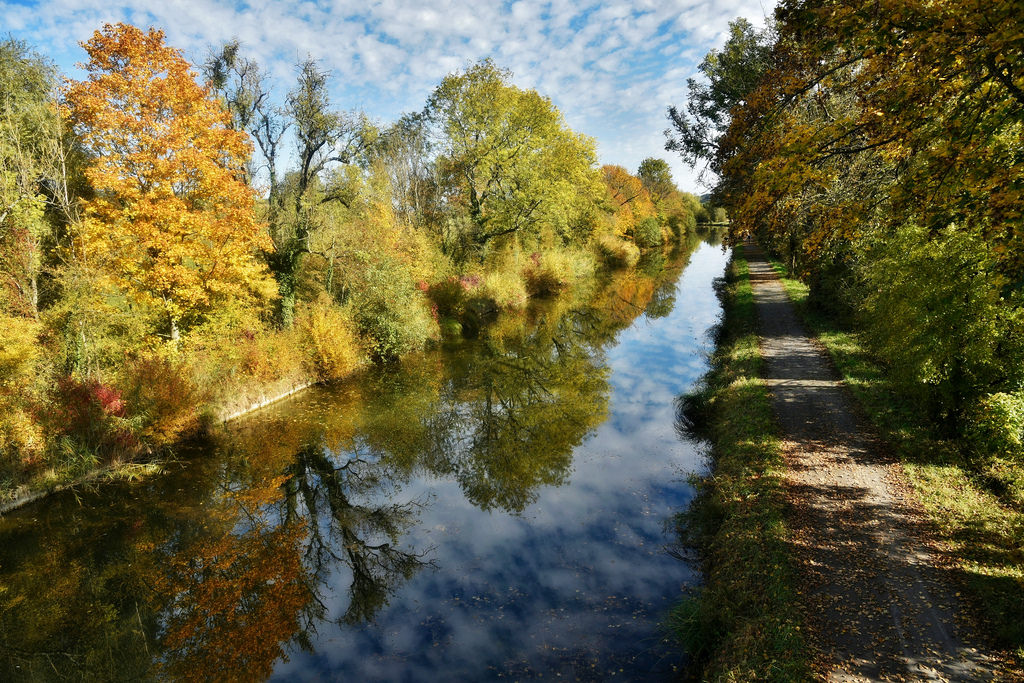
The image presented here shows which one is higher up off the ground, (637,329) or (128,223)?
(128,223)

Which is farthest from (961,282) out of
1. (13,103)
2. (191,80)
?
(13,103)

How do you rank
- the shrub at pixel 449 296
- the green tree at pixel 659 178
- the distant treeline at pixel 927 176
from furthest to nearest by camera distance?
1. the green tree at pixel 659 178
2. the shrub at pixel 449 296
3. the distant treeline at pixel 927 176

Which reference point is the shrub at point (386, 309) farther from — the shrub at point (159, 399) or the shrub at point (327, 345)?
the shrub at point (159, 399)

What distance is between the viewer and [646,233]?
68875 mm

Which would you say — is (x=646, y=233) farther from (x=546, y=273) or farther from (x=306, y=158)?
(x=306, y=158)

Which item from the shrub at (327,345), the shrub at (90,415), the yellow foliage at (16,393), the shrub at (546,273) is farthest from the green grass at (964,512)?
the shrub at (546,273)

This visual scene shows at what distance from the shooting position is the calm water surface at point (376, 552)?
859 cm

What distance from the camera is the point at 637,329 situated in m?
29.8

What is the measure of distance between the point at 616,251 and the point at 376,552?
165 ft

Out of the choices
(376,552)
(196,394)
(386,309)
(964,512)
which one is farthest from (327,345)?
(964,512)

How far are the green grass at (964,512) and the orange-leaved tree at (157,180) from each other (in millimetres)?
21542

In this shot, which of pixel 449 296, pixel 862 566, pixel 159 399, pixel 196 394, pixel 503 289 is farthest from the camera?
pixel 503 289

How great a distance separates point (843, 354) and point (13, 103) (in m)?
32.6

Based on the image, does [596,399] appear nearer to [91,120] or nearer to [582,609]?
[582,609]
